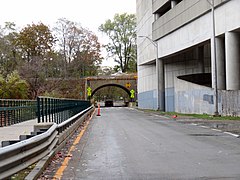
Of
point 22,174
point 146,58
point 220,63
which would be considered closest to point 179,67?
point 146,58

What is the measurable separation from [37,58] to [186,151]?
57.6 metres

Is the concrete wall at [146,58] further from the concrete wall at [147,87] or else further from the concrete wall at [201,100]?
the concrete wall at [201,100]

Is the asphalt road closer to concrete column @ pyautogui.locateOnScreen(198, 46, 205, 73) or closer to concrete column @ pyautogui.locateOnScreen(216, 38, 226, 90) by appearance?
concrete column @ pyautogui.locateOnScreen(216, 38, 226, 90)

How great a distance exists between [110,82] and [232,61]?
59.3 meters

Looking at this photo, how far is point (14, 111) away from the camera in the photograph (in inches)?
846

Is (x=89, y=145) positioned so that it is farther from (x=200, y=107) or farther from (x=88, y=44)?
(x=88, y=44)

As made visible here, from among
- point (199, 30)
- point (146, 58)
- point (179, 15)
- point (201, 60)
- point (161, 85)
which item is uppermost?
point (179, 15)

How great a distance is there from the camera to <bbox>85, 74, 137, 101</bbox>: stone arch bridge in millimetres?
87375

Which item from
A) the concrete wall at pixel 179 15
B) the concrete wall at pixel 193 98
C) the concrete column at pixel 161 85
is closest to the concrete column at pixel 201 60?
the concrete wall at pixel 193 98

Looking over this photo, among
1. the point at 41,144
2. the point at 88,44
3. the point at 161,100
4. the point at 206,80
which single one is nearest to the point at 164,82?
the point at 161,100

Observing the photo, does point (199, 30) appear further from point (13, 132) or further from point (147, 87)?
point (147, 87)

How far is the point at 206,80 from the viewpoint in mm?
48875

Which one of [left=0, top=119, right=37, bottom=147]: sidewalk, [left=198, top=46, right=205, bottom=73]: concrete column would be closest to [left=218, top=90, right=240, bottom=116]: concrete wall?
[left=198, top=46, right=205, bottom=73]: concrete column

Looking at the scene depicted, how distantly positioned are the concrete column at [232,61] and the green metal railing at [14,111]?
14.9 meters
